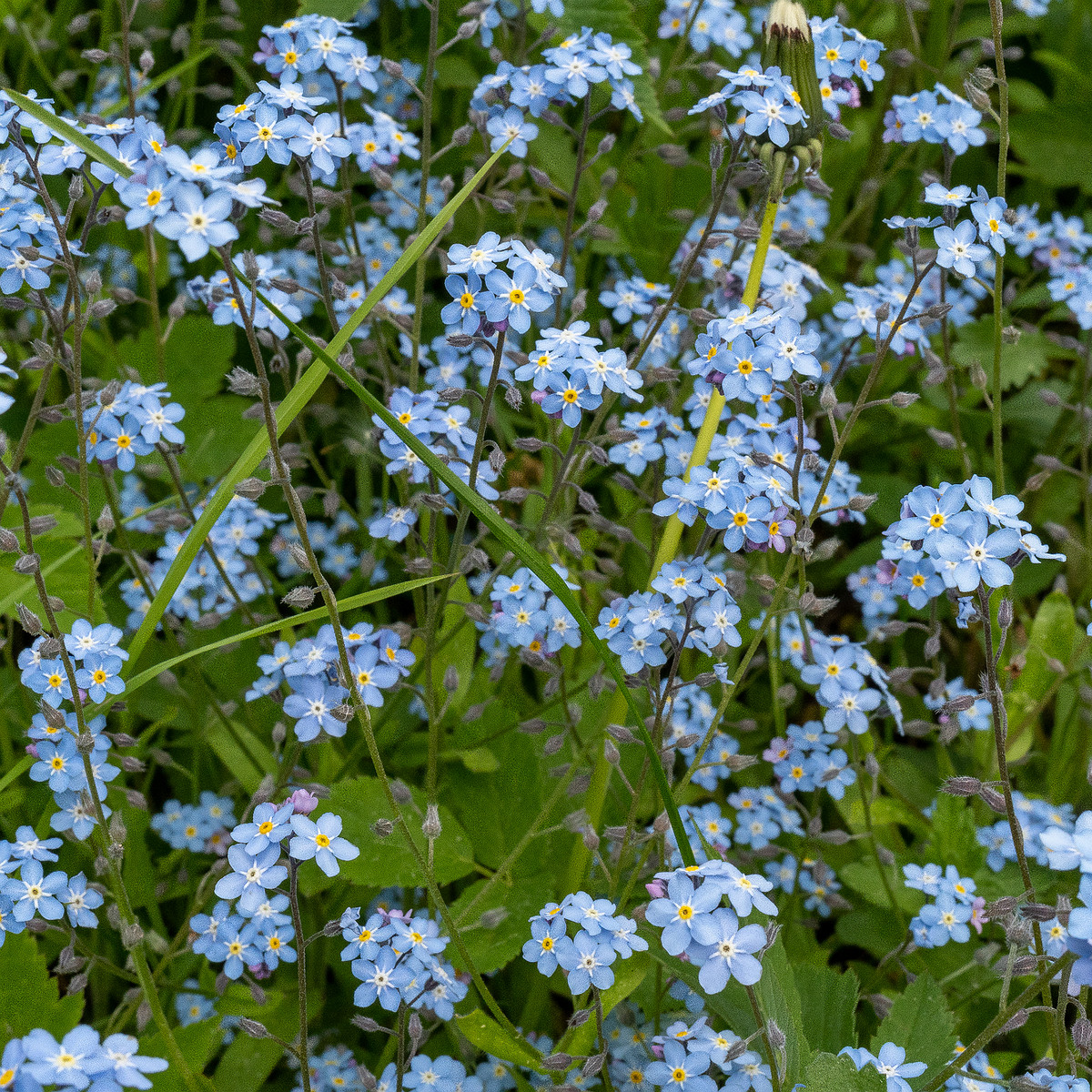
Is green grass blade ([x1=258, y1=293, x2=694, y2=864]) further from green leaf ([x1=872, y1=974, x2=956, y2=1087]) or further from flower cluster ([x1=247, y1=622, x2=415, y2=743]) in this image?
green leaf ([x1=872, y1=974, x2=956, y2=1087])

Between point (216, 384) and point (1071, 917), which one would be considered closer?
point (1071, 917)

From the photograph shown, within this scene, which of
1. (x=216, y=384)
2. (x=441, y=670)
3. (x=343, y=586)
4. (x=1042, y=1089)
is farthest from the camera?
(x=216, y=384)

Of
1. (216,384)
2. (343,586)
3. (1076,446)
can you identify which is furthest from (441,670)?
(1076,446)

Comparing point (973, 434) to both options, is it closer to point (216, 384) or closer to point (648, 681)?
point (648, 681)

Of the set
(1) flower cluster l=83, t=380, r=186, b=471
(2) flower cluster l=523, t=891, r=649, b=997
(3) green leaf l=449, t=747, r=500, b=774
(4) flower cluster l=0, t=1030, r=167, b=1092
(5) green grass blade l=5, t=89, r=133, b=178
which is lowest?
(3) green leaf l=449, t=747, r=500, b=774

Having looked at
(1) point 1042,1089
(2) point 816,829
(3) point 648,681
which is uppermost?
A: (3) point 648,681

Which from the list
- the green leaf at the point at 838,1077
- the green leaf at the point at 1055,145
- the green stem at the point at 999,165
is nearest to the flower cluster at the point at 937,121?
the green stem at the point at 999,165

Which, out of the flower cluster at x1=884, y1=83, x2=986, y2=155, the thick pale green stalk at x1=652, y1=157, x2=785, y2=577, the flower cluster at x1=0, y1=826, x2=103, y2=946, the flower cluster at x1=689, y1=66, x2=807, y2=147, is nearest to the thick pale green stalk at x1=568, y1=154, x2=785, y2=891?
the thick pale green stalk at x1=652, y1=157, x2=785, y2=577
